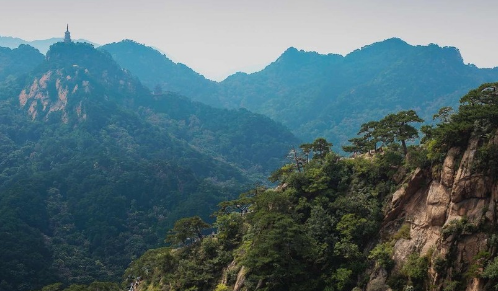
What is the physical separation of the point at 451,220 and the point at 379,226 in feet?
25.3

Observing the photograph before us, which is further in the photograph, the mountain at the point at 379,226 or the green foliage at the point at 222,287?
Answer: the green foliage at the point at 222,287

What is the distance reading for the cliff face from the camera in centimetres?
2909

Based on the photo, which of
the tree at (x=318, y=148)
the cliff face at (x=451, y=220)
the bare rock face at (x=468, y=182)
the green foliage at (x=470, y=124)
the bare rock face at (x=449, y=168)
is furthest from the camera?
the tree at (x=318, y=148)

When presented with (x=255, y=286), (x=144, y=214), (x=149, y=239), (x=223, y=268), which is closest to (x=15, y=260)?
(x=149, y=239)

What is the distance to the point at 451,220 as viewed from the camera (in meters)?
31.2

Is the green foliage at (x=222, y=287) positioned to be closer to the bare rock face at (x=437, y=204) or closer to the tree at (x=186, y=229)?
the tree at (x=186, y=229)

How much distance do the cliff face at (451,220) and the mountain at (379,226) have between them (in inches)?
2.9

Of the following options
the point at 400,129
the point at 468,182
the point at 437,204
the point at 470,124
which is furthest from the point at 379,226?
the point at 470,124

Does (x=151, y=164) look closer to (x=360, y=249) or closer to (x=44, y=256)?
(x=44, y=256)

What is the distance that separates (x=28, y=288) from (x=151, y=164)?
100051 millimetres

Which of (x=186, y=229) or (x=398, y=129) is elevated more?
(x=398, y=129)

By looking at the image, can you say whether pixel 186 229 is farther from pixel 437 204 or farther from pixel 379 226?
pixel 437 204

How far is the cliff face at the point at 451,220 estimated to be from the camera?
29.1m

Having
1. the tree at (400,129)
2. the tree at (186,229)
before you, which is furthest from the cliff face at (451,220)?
the tree at (186,229)
